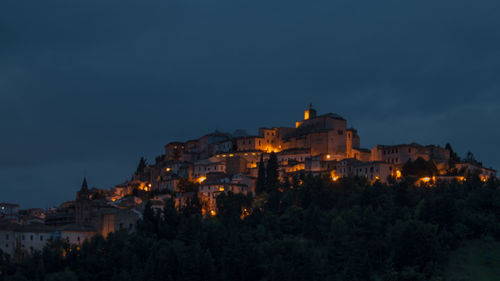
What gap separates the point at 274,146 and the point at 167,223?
29.3m

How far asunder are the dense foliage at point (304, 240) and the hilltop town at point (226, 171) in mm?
3864

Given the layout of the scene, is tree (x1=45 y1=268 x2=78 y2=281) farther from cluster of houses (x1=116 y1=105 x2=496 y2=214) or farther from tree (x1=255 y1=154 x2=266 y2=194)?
tree (x1=255 y1=154 x2=266 y2=194)

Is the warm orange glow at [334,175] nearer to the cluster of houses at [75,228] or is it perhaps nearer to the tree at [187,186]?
the tree at [187,186]

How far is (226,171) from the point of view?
8262 centimetres

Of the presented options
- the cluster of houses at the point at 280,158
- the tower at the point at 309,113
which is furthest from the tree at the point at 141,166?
the tower at the point at 309,113

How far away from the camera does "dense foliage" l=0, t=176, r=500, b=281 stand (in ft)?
169

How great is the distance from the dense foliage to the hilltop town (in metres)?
3.86

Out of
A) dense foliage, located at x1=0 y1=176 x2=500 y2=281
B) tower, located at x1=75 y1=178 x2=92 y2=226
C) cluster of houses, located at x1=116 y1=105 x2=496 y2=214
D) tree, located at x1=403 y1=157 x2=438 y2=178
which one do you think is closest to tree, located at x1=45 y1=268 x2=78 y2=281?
dense foliage, located at x1=0 y1=176 x2=500 y2=281

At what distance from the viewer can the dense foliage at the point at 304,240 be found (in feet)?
169

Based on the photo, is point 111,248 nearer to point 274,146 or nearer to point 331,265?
point 331,265

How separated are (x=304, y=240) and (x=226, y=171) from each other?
78.8ft

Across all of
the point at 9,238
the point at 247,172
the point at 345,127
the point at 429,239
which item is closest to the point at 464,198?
the point at 429,239

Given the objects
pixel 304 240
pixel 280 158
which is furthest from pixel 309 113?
pixel 304 240

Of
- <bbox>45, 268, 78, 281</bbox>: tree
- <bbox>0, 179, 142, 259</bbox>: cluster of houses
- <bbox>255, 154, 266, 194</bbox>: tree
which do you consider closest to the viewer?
<bbox>45, 268, 78, 281</bbox>: tree
